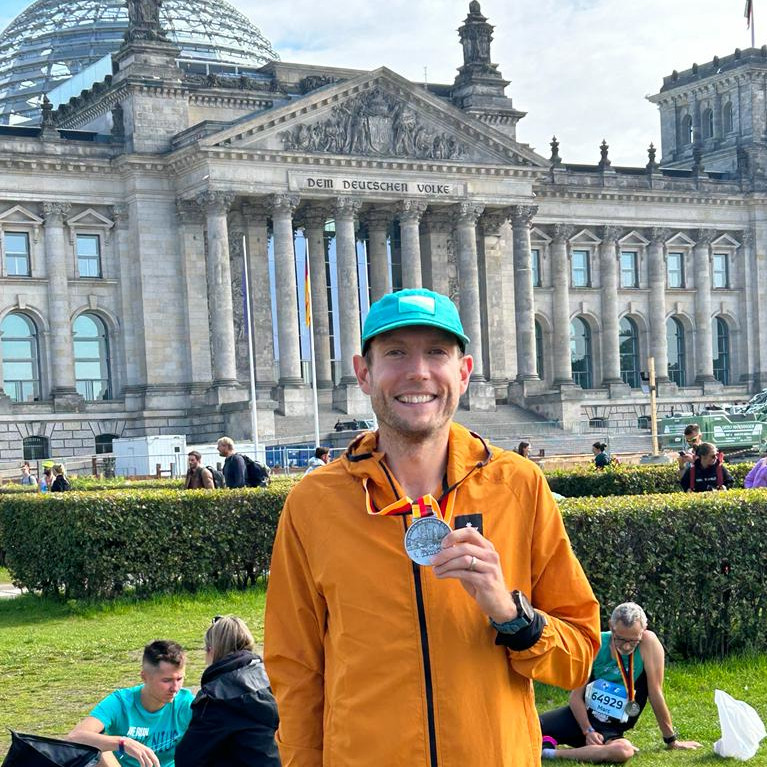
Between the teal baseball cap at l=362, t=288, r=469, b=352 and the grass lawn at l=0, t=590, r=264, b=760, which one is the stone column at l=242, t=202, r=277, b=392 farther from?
the teal baseball cap at l=362, t=288, r=469, b=352

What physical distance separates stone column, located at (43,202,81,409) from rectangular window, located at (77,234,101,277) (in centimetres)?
112

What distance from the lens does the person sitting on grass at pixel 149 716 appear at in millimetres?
8578

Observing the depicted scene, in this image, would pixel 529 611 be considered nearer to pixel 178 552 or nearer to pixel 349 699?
pixel 349 699

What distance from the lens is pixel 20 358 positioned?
5928 cm

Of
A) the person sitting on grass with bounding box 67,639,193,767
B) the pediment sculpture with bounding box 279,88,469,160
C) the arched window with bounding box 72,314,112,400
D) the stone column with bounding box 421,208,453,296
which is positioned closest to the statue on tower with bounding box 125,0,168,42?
the pediment sculpture with bounding box 279,88,469,160

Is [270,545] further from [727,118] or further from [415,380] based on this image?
[727,118]

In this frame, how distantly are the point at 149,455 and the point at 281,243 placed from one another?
13.9m

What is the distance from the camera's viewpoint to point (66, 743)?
25.3 feet

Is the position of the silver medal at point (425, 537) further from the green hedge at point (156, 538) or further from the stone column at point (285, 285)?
the stone column at point (285, 285)

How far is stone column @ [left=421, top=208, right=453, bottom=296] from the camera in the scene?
66688 millimetres

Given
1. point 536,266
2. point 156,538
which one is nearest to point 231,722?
point 156,538

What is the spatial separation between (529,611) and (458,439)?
2.46 feet

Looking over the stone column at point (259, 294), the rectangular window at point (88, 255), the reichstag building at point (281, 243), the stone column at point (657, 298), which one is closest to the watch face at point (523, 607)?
the reichstag building at point (281, 243)

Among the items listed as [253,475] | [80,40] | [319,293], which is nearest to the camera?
[253,475]
